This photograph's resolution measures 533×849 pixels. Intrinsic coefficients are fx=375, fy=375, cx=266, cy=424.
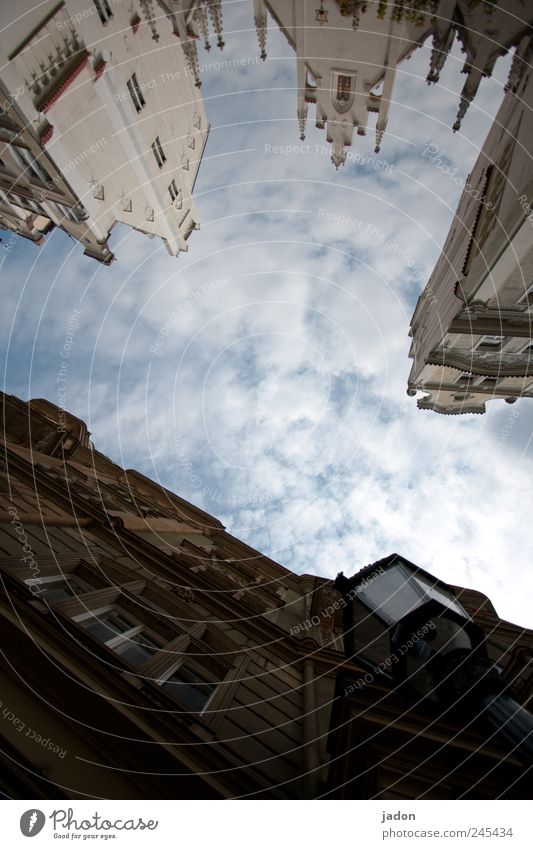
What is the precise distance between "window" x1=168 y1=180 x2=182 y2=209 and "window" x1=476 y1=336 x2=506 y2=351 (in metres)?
22.9

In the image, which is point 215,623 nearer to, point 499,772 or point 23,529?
point 23,529

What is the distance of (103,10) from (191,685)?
2440 centimetres

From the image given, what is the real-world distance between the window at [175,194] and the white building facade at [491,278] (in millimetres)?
19091

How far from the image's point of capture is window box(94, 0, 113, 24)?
1521 centimetres

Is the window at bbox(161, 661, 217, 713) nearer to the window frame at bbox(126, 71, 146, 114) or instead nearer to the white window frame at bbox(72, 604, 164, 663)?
the white window frame at bbox(72, 604, 164, 663)

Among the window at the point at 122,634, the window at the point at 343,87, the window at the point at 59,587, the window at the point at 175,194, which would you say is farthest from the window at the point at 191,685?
the window at the point at 175,194

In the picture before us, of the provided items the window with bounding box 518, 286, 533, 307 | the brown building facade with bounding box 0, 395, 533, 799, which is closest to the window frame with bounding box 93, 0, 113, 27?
the brown building facade with bounding box 0, 395, 533, 799

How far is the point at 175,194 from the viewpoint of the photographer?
27781 millimetres

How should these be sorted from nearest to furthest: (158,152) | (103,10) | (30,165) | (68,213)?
(103,10) < (30,165) < (68,213) < (158,152)

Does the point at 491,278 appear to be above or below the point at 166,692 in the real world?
above

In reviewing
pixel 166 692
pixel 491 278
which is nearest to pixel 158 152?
pixel 491 278

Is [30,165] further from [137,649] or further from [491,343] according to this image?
[491,343]

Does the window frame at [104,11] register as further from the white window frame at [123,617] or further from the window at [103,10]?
the white window frame at [123,617]
